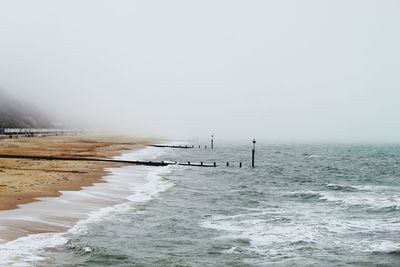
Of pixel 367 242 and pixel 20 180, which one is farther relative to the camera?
pixel 20 180

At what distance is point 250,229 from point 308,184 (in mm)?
27097

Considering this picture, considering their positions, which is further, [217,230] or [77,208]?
[77,208]

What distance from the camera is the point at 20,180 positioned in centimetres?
3350

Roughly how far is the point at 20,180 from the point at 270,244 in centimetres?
2063

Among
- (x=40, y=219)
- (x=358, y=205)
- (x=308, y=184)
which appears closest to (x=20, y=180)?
(x=40, y=219)

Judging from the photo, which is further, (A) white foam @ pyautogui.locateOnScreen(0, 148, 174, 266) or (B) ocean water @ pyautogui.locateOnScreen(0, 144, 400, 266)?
(B) ocean water @ pyautogui.locateOnScreen(0, 144, 400, 266)

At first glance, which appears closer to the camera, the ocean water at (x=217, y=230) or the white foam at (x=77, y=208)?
the white foam at (x=77, y=208)

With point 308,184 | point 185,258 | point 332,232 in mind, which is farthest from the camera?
point 308,184

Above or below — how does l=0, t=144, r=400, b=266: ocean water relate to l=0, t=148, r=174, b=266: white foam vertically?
below

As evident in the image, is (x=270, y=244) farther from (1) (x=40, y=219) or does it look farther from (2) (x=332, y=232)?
(1) (x=40, y=219)

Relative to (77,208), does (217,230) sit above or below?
below

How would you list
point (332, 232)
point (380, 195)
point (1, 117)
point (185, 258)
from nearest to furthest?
point (185, 258) → point (332, 232) → point (380, 195) → point (1, 117)

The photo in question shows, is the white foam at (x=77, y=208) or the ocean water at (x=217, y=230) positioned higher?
the white foam at (x=77, y=208)

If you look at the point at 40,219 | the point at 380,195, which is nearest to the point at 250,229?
the point at 40,219
